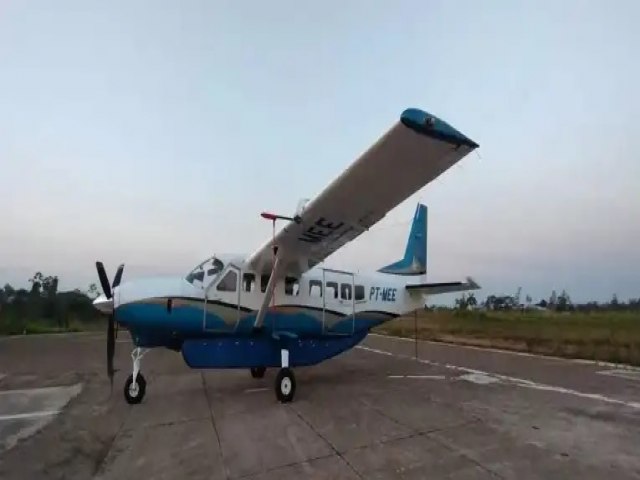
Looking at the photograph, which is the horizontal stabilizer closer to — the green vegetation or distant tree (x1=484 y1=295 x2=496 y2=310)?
the green vegetation

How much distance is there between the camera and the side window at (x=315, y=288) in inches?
427

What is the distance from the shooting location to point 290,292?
1050cm

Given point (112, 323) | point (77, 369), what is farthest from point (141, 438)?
point (77, 369)

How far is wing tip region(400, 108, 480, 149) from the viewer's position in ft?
18.8

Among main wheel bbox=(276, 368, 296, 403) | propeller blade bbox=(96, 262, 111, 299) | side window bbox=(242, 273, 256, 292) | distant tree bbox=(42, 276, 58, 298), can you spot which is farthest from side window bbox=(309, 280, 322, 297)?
distant tree bbox=(42, 276, 58, 298)

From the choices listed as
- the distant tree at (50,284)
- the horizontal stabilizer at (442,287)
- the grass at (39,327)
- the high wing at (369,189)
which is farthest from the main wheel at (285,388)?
the distant tree at (50,284)

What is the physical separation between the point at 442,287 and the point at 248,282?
5672mm

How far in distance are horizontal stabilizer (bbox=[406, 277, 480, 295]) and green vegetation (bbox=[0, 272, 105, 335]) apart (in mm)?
32055

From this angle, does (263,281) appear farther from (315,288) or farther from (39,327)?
(39,327)

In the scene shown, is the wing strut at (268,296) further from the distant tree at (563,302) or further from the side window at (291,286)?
the distant tree at (563,302)

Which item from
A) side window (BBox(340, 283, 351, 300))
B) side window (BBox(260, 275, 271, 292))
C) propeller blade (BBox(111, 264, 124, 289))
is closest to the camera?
propeller blade (BBox(111, 264, 124, 289))

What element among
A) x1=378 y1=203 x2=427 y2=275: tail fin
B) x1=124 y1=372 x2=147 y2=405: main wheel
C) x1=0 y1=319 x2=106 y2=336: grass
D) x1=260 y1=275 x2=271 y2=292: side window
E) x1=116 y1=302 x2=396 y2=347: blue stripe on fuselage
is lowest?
x1=0 y1=319 x2=106 y2=336: grass

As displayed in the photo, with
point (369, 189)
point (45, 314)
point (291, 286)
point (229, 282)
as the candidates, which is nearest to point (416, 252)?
point (291, 286)

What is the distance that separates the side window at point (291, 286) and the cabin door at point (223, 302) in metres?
1.15
